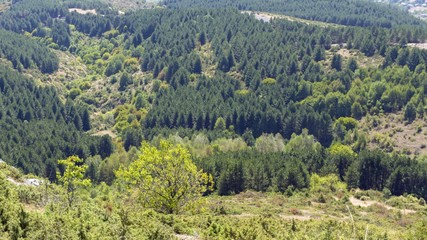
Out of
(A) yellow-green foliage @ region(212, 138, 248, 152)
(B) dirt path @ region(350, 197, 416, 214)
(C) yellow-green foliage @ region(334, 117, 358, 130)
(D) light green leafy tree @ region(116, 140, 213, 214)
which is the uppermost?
(D) light green leafy tree @ region(116, 140, 213, 214)

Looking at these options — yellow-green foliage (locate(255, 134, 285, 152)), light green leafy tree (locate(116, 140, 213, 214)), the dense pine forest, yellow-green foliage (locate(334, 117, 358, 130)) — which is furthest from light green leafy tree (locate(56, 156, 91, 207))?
yellow-green foliage (locate(334, 117, 358, 130))

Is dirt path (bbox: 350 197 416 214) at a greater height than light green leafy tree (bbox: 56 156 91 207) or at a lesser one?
lesser

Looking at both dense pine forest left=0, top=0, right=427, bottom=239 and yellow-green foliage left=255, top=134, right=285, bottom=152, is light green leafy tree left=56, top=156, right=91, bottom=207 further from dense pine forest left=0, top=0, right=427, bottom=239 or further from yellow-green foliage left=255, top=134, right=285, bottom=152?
yellow-green foliage left=255, top=134, right=285, bottom=152

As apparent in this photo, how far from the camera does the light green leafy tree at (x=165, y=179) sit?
5750 cm

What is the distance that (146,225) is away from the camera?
37.8m

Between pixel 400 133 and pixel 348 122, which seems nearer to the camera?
pixel 400 133

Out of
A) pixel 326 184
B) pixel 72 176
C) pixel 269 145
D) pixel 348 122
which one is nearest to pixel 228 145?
pixel 269 145

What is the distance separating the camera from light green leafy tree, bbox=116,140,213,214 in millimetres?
57500

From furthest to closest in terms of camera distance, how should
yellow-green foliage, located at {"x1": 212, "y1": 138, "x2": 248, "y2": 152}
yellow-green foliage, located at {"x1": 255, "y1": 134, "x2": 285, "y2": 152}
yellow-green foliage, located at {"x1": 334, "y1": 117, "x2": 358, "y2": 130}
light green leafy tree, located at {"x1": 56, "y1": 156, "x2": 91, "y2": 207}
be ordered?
yellow-green foliage, located at {"x1": 334, "y1": 117, "x2": 358, "y2": 130} < yellow-green foliage, located at {"x1": 255, "y1": 134, "x2": 285, "y2": 152} < yellow-green foliage, located at {"x1": 212, "y1": 138, "x2": 248, "y2": 152} < light green leafy tree, located at {"x1": 56, "y1": 156, "x2": 91, "y2": 207}

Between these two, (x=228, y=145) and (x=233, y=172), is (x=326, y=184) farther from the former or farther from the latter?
(x=228, y=145)

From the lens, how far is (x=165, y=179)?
58.3 meters

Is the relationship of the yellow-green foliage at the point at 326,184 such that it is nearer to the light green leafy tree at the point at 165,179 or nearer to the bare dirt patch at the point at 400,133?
the bare dirt patch at the point at 400,133

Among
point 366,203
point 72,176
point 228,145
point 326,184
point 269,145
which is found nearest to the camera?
point 72,176

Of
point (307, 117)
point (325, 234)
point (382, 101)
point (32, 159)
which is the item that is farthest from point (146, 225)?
point (382, 101)
